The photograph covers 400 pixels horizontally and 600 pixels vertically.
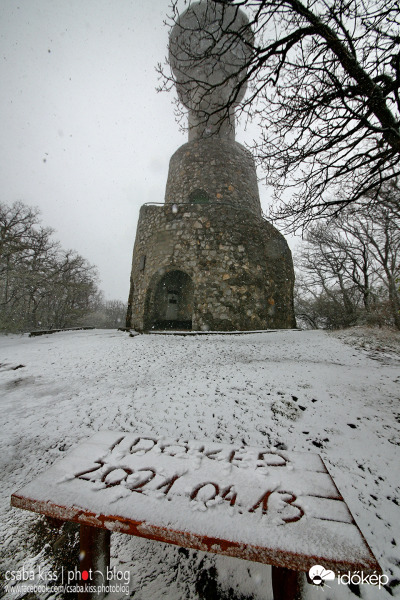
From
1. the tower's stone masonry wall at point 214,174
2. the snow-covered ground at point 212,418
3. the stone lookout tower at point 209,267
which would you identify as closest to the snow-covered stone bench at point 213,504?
the snow-covered ground at point 212,418

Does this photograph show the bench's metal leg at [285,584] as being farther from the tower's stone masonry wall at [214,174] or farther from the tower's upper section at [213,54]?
the tower's stone masonry wall at [214,174]

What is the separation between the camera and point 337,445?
204 centimetres

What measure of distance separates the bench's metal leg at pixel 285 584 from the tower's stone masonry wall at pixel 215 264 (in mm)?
5760

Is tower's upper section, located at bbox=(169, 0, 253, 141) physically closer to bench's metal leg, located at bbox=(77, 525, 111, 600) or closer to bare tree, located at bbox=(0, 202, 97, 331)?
bench's metal leg, located at bbox=(77, 525, 111, 600)

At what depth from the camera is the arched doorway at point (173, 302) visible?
846cm

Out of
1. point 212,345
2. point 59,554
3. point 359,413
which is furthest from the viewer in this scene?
point 212,345

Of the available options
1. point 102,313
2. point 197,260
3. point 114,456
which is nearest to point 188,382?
point 114,456

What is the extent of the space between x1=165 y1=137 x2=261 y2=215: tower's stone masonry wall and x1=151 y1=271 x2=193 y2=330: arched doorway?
140 inches

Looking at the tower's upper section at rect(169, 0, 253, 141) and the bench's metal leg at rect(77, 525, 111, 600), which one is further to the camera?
the tower's upper section at rect(169, 0, 253, 141)

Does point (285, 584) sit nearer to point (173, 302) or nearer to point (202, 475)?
point (202, 475)

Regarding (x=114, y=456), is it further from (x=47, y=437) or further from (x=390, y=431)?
(x=390, y=431)

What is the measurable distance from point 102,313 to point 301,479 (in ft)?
99.1

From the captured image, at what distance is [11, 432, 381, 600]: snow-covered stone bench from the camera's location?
0.85 meters

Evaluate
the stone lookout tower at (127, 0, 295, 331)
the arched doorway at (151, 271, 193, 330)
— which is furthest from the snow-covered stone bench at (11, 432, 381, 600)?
the arched doorway at (151, 271, 193, 330)
